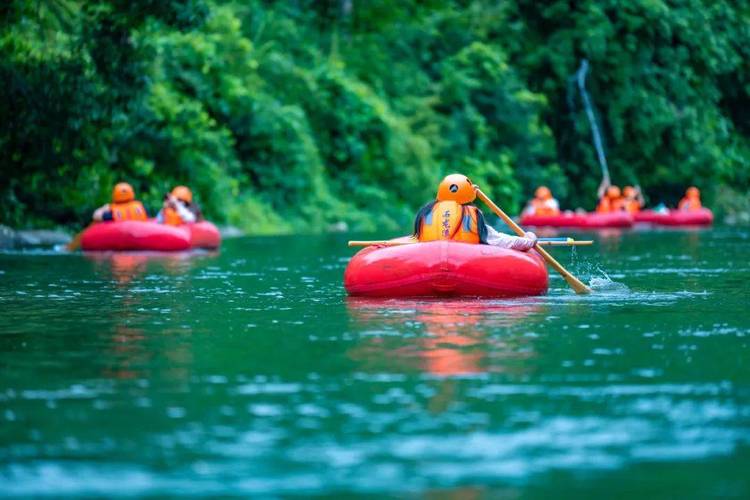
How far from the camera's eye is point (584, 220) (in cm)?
3891

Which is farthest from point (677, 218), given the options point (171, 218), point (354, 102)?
point (171, 218)

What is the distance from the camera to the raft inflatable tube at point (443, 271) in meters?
14.3

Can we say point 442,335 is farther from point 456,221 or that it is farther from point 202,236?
point 202,236

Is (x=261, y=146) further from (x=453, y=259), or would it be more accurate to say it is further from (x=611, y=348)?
(x=611, y=348)

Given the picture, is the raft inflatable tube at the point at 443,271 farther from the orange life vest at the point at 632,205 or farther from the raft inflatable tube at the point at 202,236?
the orange life vest at the point at 632,205

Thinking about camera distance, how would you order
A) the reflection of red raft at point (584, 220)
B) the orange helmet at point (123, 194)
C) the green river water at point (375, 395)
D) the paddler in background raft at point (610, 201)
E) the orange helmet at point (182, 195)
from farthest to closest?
the paddler in background raft at point (610, 201) → the reflection of red raft at point (584, 220) → the orange helmet at point (182, 195) → the orange helmet at point (123, 194) → the green river water at point (375, 395)

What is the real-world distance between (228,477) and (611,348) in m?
4.47

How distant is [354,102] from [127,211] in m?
16.9

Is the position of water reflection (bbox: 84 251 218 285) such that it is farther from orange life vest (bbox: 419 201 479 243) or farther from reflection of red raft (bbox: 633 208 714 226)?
reflection of red raft (bbox: 633 208 714 226)

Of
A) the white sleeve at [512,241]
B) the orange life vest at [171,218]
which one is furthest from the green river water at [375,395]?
the orange life vest at [171,218]

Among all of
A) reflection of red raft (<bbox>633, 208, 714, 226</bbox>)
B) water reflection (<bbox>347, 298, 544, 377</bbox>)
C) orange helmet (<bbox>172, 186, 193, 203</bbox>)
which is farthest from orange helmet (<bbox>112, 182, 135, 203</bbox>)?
reflection of red raft (<bbox>633, 208, 714, 226</bbox>)

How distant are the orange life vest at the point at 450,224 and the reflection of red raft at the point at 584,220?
24099 millimetres

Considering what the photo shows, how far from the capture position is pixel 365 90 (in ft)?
140

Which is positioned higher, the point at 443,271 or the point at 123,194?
the point at 123,194
